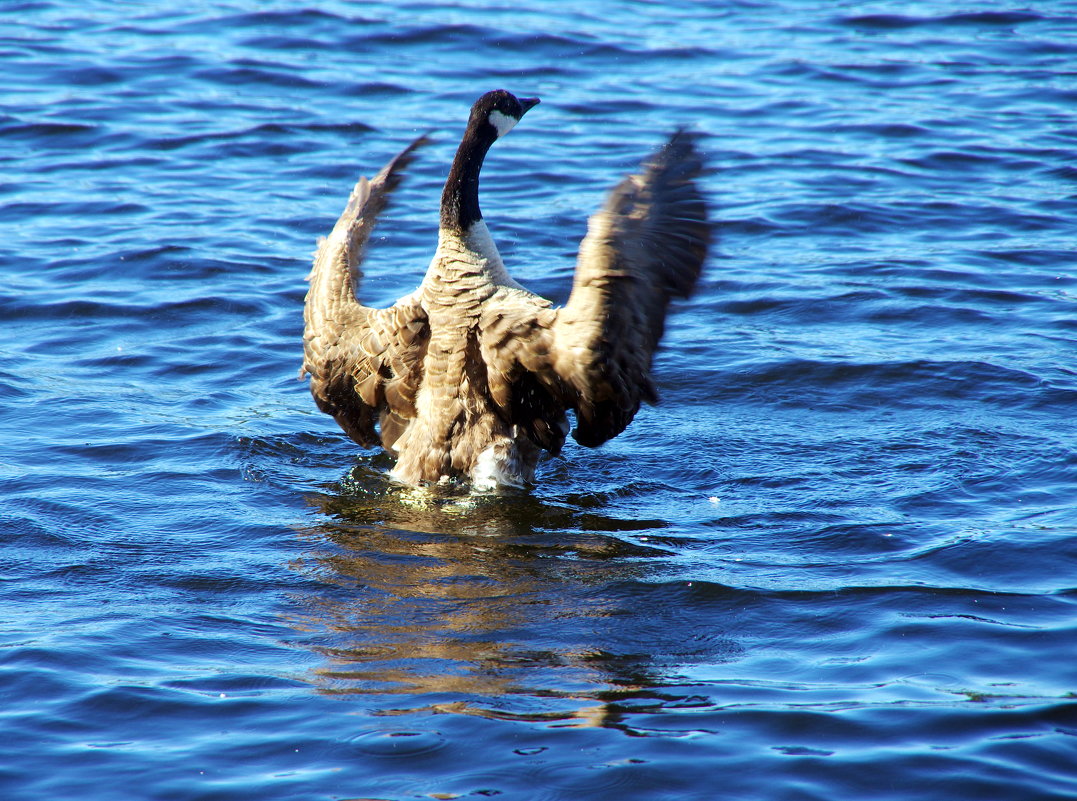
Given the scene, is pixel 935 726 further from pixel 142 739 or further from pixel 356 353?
pixel 356 353

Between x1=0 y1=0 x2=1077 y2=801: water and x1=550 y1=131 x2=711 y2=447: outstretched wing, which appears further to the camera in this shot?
x1=550 y1=131 x2=711 y2=447: outstretched wing

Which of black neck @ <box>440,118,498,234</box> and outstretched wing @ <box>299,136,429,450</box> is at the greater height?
black neck @ <box>440,118,498,234</box>

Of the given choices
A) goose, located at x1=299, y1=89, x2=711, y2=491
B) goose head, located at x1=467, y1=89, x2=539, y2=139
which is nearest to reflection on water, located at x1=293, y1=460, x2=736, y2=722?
goose, located at x1=299, y1=89, x2=711, y2=491

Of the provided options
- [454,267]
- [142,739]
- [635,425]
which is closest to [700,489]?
[635,425]

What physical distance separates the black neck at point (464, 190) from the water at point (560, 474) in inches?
49.0

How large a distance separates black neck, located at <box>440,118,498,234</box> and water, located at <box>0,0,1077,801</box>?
125 centimetres

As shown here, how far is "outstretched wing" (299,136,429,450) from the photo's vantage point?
22.7 feet

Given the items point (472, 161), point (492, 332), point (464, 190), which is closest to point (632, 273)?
point (492, 332)

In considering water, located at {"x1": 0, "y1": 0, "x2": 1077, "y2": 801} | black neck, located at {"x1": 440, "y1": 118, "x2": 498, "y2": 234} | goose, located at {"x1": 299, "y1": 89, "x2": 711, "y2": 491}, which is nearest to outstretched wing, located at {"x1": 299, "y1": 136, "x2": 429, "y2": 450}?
goose, located at {"x1": 299, "y1": 89, "x2": 711, "y2": 491}

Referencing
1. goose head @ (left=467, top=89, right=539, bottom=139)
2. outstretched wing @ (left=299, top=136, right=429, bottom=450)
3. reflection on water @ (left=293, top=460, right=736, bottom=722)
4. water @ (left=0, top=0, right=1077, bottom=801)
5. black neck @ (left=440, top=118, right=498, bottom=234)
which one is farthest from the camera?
goose head @ (left=467, top=89, right=539, bottom=139)

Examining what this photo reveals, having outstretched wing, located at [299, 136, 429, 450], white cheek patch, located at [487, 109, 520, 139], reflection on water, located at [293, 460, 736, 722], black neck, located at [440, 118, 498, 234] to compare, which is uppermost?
white cheek patch, located at [487, 109, 520, 139]

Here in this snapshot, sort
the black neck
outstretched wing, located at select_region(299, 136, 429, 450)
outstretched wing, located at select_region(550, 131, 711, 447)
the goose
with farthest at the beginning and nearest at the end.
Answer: outstretched wing, located at select_region(299, 136, 429, 450) < the black neck < the goose < outstretched wing, located at select_region(550, 131, 711, 447)

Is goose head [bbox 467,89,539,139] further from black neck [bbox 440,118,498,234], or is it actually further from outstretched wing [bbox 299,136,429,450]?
outstretched wing [bbox 299,136,429,450]

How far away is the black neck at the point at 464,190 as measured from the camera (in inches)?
268
